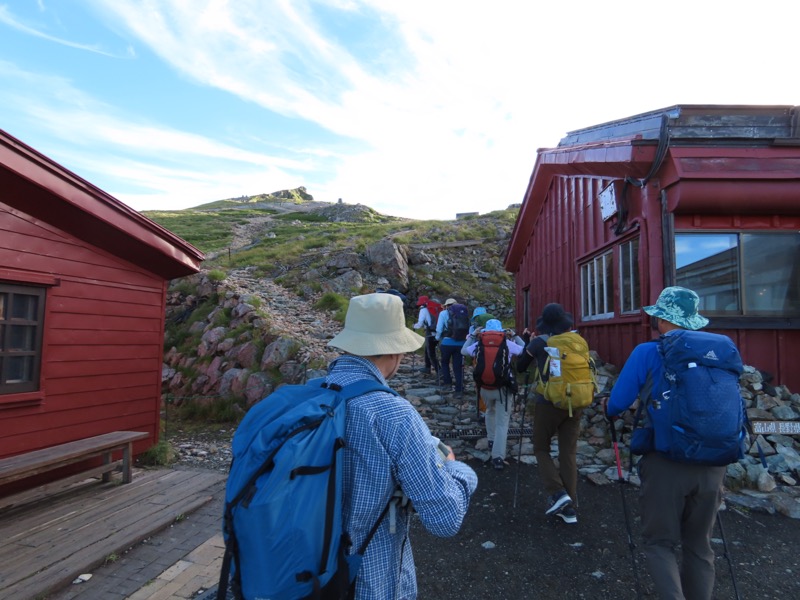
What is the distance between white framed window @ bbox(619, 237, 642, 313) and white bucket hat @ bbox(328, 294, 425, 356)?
675cm

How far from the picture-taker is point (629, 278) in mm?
8203

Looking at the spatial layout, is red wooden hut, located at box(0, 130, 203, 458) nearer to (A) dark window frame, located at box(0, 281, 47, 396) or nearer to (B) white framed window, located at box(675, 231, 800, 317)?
(A) dark window frame, located at box(0, 281, 47, 396)

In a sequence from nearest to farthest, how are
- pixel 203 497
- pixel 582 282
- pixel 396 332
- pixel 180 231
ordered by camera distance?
pixel 396 332 → pixel 203 497 → pixel 582 282 → pixel 180 231

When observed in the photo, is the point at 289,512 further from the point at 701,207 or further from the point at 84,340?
the point at 701,207

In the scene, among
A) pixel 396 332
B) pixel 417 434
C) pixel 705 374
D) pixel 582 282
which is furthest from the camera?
pixel 582 282

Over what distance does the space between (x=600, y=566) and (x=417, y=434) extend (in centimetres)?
336

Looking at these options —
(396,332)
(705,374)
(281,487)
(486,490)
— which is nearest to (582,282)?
(486,490)

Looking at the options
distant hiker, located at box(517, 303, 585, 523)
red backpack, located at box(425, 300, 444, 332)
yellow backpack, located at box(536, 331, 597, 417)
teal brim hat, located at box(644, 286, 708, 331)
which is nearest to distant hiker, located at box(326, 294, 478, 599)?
teal brim hat, located at box(644, 286, 708, 331)

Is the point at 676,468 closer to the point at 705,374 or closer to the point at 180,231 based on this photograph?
the point at 705,374

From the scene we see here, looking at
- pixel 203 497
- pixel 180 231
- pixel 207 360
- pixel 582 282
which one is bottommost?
pixel 203 497

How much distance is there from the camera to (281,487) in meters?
1.53

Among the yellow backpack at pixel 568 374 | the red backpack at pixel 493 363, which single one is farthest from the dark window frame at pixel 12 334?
the yellow backpack at pixel 568 374

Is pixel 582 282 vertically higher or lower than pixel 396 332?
higher

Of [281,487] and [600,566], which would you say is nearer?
[281,487]
